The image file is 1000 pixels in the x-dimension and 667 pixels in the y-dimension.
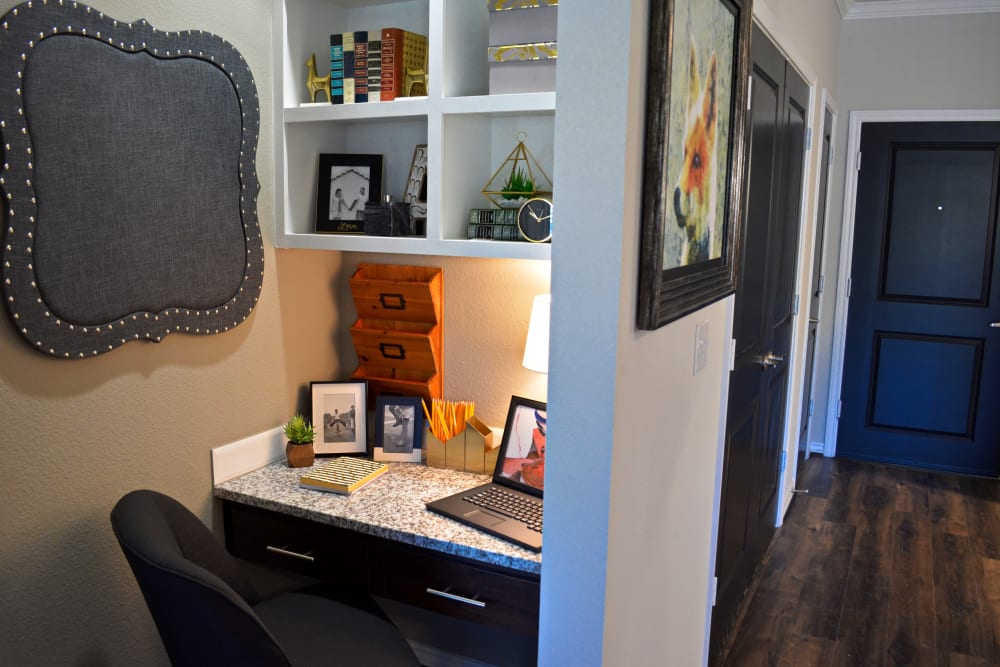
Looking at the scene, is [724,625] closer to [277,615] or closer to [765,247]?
[765,247]

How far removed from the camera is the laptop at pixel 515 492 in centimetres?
178

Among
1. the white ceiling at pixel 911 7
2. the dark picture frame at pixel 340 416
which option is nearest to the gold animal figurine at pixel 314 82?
the dark picture frame at pixel 340 416

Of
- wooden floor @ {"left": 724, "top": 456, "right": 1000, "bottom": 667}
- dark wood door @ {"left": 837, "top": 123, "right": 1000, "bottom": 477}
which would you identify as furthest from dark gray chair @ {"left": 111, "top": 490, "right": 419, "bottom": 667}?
dark wood door @ {"left": 837, "top": 123, "right": 1000, "bottom": 477}

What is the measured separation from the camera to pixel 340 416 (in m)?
2.27

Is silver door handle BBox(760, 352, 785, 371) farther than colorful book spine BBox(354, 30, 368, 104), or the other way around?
silver door handle BBox(760, 352, 785, 371)

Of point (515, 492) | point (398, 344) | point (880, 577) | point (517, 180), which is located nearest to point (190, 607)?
point (515, 492)

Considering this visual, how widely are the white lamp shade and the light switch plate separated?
0.36 metres

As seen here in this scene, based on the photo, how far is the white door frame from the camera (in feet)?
14.0

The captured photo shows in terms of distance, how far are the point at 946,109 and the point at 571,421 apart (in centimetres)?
386

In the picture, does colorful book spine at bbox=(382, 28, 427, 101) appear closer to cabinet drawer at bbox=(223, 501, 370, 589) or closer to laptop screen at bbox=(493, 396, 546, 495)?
laptop screen at bbox=(493, 396, 546, 495)

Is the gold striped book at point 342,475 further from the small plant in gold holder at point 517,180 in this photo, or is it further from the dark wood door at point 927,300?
the dark wood door at point 927,300

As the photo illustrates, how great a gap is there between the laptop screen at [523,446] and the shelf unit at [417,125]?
435 millimetres

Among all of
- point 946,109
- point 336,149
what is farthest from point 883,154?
point 336,149

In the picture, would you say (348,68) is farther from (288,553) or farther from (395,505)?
(288,553)
